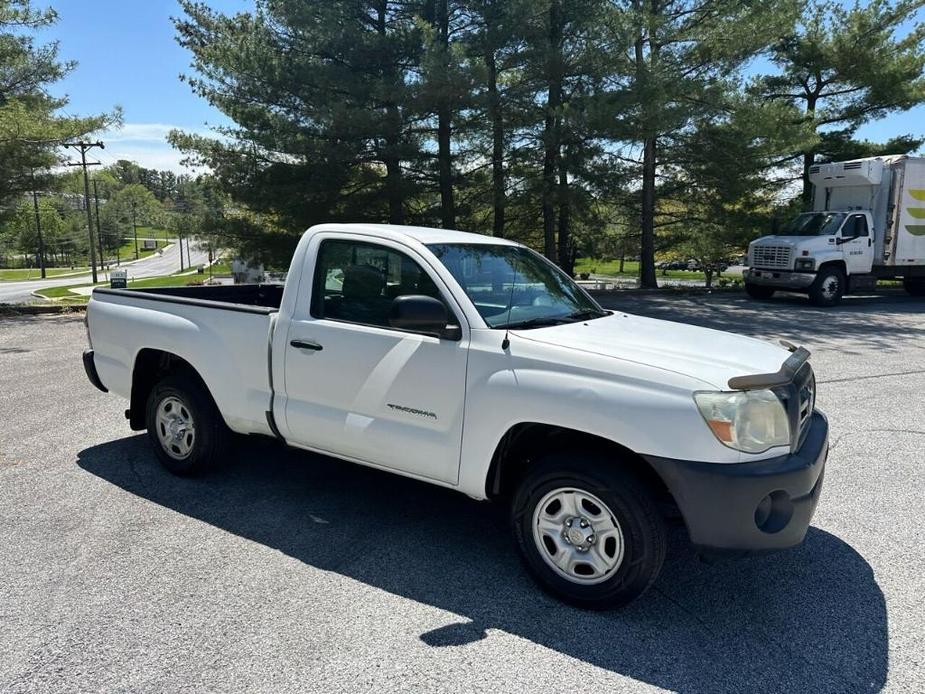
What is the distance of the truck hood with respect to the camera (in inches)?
120

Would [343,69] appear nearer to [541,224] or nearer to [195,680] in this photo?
[541,224]

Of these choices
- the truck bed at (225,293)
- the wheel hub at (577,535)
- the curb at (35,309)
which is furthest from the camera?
the curb at (35,309)

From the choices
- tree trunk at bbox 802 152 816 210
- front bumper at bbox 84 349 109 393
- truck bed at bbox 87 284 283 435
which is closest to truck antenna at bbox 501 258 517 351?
truck bed at bbox 87 284 283 435

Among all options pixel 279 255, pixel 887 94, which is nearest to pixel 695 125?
pixel 887 94

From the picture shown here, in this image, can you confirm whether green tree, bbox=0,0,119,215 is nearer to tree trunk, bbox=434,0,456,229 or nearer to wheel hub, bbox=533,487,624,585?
tree trunk, bbox=434,0,456,229

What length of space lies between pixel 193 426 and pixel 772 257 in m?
16.7

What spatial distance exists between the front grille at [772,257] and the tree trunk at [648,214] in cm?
447

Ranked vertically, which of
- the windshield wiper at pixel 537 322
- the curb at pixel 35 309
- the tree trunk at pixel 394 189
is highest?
the tree trunk at pixel 394 189

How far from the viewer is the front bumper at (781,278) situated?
666 inches

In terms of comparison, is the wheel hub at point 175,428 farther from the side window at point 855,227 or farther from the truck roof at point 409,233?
the side window at point 855,227

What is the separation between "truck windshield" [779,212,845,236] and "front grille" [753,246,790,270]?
87cm

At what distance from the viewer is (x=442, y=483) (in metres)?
3.56

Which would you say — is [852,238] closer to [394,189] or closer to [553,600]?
[394,189]

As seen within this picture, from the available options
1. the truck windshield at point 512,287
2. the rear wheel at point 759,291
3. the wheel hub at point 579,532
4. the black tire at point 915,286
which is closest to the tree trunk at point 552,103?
the rear wheel at point 759,291
